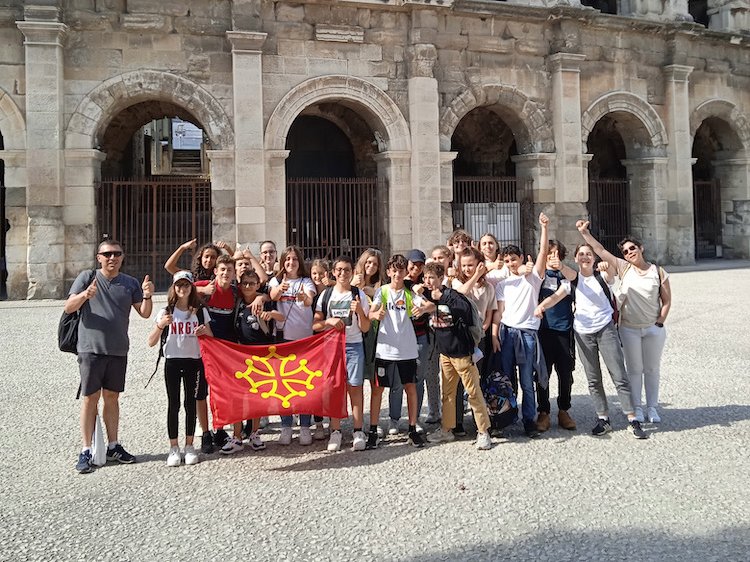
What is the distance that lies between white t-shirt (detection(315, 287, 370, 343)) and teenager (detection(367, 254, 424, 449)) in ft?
0.46

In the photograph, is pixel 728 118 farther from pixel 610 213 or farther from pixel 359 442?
pixel 359 442

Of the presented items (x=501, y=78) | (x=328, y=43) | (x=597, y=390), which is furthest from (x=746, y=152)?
(x=597, y=390)

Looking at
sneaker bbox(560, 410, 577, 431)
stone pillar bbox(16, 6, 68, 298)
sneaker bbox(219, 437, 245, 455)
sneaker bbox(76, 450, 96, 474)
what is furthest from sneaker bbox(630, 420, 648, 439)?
stone pillar bbox(16, 6, 68, 298)

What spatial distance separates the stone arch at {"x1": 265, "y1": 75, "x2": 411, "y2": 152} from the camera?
13977mm

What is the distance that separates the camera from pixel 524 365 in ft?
17.8

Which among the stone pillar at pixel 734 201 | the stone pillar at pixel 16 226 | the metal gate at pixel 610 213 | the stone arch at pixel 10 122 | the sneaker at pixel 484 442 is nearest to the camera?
the sneaker at pixel 484 442

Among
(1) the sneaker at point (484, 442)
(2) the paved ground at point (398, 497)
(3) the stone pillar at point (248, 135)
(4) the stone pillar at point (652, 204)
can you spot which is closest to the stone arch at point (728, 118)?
(4) the stone pillar at point (652, 204)

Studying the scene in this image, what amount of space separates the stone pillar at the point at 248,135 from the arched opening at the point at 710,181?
1385cm

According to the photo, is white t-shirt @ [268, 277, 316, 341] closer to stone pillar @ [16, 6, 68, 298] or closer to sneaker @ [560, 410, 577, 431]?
sneaker @ [560, 410, 577, 431]

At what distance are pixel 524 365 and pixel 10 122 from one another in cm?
1195

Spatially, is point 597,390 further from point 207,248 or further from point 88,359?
point 88,359

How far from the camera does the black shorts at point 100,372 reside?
482 centimetres

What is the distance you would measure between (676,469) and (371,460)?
217cm

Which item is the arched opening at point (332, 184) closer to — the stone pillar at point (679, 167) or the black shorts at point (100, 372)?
the stone pillar at point (679, 167)
